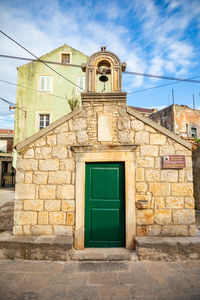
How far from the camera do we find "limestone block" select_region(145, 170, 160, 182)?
3.99m

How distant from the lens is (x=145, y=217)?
3895 mm

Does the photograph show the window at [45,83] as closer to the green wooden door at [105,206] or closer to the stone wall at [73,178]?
the stone wall at [73,178]

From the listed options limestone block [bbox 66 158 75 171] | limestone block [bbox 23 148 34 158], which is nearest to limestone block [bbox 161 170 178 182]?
limestone block [bbox 66 158 75 171]

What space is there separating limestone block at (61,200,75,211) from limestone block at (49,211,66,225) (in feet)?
0.41

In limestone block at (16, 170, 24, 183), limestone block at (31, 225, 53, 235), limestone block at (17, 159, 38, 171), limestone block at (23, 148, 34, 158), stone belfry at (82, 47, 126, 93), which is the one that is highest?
stone belfry at (82, 47, 126, 93)

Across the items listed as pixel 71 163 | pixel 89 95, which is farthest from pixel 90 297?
pixel 89 95

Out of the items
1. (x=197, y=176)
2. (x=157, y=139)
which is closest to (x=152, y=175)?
(x=157, y=139)

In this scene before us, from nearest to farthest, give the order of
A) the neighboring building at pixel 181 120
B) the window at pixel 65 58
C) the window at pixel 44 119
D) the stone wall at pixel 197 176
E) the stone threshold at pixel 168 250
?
the stone threshold at pixel 168 250 < the stone wall at pixel 197 176 < the window at pixel 44 119 < the window at pixel 65 58 < the neighboring building at pixel 181 120

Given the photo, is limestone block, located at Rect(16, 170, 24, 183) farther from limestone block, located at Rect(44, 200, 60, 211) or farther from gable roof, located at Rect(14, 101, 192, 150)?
limestone block, located at Rect(44, 200, 60, 211)

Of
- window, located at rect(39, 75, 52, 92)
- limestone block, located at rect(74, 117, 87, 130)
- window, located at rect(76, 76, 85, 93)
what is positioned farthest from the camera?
window, located at rect(76, 76, 85, 93)

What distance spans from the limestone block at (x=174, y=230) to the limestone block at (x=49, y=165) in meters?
2.94

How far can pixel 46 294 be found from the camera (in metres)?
2.58

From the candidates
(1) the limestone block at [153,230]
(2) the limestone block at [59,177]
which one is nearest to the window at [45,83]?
(2) the limestone block at [59,177]

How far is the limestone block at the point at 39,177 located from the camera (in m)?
4.04
